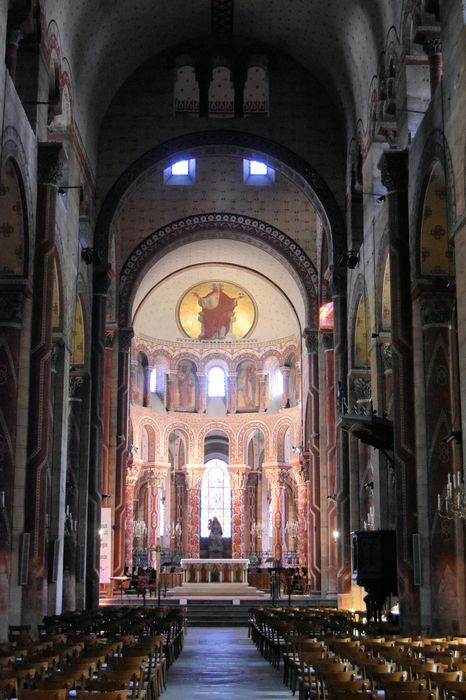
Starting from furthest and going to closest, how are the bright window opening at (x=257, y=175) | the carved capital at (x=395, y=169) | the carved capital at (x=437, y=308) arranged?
1. the bright window opening at (x=257, y=175)
2. the carved capital at (x=395, y=169)
3. the carved capital at (x=437, y=308)

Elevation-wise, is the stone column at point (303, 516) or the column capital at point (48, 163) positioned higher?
the column capital at point (48, 163)

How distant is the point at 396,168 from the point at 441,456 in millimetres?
6627

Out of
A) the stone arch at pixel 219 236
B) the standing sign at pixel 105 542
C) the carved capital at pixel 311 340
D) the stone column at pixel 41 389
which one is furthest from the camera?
the carved capital at pixel 311 340

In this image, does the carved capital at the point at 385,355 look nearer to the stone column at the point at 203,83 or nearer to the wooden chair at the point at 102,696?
the stone column at the point at 203,83

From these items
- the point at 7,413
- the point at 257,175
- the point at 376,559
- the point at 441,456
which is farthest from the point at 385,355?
the point at 257,175

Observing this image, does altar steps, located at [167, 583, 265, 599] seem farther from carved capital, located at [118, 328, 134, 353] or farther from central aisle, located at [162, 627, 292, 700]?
central aisle, located at [162, 627, 292, 700]

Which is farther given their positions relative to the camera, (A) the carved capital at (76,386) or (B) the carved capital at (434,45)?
(A) the carved capital at (76,386)

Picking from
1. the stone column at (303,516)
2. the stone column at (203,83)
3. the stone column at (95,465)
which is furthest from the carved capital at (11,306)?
the stone column at (303,516)

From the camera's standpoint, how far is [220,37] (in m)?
33.2

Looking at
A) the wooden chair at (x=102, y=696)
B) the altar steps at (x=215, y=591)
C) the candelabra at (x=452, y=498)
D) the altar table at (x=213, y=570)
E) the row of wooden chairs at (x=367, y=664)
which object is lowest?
the altar steps at (x=215, y=591)

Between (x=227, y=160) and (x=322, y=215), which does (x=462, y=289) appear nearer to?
(x=322, y=215)

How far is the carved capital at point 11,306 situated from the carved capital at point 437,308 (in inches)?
343

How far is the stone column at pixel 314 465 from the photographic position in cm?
3691

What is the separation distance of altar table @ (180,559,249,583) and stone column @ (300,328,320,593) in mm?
3098
